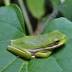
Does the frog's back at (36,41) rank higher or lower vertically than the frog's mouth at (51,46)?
higher

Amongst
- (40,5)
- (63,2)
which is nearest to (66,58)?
Answer: (63,2)

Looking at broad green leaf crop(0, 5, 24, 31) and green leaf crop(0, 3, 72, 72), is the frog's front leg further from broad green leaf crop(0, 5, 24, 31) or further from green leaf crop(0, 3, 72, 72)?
broad green leaf crop(0, 5, 24, 31)

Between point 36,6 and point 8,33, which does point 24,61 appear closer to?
point 8,33

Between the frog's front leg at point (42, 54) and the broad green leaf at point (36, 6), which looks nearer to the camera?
the frog's front leg at point (42, 54)

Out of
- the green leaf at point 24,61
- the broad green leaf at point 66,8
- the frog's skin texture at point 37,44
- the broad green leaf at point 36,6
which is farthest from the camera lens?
the broad green leaf at point 36,6

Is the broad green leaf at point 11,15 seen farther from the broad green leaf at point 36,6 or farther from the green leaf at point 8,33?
the broad green leaf at point 36,6

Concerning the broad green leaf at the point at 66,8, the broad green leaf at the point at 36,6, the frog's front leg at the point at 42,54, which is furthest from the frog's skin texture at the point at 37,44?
the broad green leaf at the point at 36,6

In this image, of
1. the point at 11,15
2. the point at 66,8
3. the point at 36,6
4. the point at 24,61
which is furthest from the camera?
the point at 36,6

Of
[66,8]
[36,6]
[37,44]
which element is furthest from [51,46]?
[36,6]
